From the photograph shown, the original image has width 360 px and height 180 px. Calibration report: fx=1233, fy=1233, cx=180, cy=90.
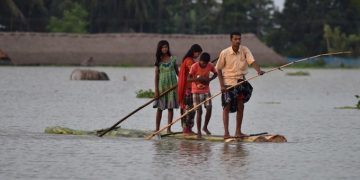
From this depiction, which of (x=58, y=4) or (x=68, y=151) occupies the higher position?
(x=58, y=4)

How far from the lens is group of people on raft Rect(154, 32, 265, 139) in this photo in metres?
14.7

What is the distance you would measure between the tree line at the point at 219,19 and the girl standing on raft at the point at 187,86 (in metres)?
57.1

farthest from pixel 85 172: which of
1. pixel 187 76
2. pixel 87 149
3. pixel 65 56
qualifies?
pixel 65 56

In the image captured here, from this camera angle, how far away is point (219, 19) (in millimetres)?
80625

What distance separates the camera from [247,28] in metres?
81.9

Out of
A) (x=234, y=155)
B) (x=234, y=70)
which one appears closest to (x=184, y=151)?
(x=234, y=155)

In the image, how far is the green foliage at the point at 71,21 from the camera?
249 ft

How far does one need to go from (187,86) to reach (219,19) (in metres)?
65.3

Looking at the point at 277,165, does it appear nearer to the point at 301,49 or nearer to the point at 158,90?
the point at 158,90

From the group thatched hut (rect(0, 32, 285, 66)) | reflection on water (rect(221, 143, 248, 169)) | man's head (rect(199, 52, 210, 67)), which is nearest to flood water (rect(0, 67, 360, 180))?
reflection on water (rect(221, 143, 248, 169))

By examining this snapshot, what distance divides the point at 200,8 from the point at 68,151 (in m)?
69.6

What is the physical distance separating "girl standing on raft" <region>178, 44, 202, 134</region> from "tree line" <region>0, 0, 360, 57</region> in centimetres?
5712

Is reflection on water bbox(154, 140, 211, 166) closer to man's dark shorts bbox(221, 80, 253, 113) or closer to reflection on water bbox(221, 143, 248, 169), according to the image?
reflection on water bbox(221, 143, 248, 169)

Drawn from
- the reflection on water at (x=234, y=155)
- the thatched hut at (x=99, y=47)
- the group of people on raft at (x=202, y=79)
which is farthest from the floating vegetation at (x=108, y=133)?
the thatched hut at (x=99, y=47)
